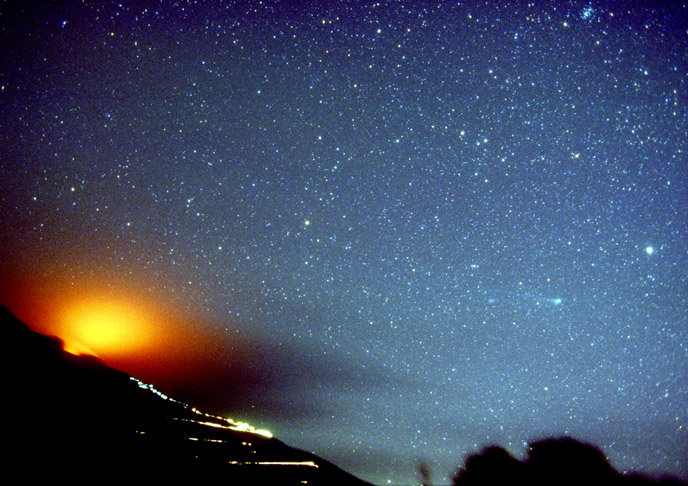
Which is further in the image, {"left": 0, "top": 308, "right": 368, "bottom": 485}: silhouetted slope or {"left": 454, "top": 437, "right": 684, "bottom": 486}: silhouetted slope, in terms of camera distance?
{"left": 454, "top": 437, "right": 684, "bottom": 486}: silhouetted slope

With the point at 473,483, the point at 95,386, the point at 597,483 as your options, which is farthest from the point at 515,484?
the point at 95,386

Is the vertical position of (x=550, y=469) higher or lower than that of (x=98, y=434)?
lower

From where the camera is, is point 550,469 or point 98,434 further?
point 550,469

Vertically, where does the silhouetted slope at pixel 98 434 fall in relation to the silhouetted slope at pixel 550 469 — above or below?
above

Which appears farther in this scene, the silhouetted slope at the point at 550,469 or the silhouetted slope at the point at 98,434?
the silhouetted slope at the point at 550,469

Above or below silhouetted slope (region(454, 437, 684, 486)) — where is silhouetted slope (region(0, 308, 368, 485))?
above

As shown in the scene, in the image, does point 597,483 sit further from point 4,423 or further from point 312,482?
point 4,423
